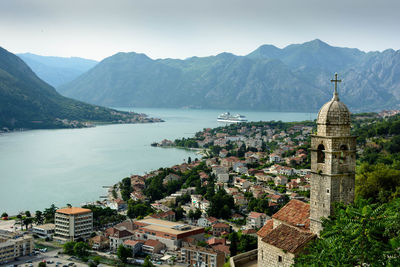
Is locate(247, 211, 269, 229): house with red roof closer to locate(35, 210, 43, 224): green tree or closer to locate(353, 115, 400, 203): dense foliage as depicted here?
locate(353, 115, 400, 203): dense foliage

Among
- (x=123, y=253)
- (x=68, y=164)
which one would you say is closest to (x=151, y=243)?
(x=123, y=253)

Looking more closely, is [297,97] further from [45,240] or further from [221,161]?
[45,240]

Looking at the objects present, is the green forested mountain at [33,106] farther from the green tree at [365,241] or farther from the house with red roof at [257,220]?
the green tree at [365,241]

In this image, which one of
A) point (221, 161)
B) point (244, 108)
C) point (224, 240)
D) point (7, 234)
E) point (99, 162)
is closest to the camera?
point (224, 240)

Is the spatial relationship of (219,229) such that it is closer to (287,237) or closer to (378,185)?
(378,185)

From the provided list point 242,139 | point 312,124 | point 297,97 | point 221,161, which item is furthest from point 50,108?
point 297,97

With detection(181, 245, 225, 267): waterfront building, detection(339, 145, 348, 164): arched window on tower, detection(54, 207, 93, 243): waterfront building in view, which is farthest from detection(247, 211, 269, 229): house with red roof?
detection(339, 145, 348, 164): arched window on tower

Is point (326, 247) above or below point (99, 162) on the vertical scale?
above
